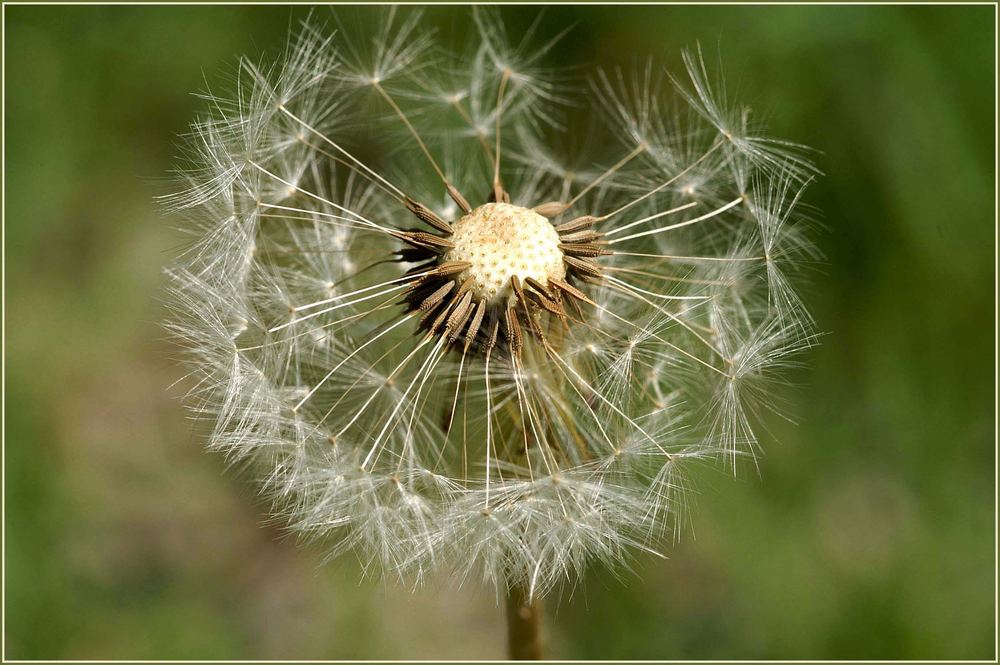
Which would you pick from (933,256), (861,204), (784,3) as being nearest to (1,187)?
(784,3)

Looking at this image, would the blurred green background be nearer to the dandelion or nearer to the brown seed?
the dandelion

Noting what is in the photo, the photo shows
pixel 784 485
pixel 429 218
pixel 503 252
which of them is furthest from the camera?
pixel 784 485

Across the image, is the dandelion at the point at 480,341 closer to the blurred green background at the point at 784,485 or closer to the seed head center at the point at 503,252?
the seed head center at the point at 503,252

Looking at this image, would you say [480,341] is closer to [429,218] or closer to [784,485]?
[429,218]

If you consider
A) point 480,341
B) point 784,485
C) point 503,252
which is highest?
point 503,252

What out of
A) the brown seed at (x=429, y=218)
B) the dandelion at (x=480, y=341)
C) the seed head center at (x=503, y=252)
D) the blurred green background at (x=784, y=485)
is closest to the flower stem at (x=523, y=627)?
the dandelion at (x=480, y=341)

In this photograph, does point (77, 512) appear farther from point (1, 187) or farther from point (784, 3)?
point (784, 3)

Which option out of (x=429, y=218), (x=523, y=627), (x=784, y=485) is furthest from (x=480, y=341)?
(x=784, y=485)

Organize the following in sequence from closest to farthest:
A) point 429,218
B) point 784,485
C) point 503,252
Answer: point 503,252 → point 429,218 → point 784,485
